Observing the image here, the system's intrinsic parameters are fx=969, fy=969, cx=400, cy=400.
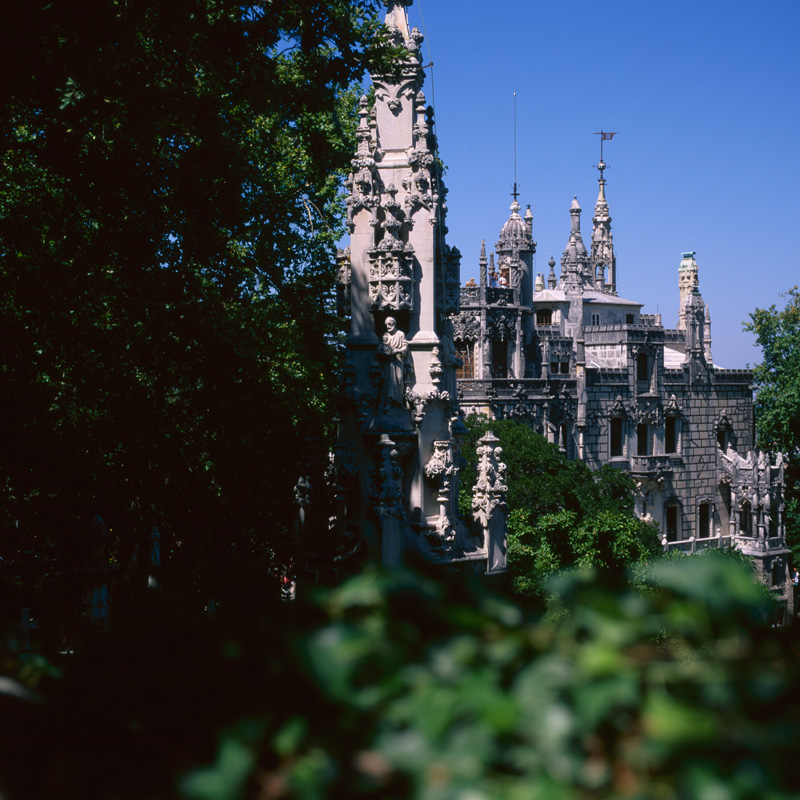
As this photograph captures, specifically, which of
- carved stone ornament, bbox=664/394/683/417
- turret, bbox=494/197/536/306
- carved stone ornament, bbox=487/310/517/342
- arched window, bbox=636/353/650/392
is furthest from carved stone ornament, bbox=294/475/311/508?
carved stone ornament, bbox=664/394/683/417

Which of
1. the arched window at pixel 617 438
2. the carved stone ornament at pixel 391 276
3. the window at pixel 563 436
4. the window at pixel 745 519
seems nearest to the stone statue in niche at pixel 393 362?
the carved stone ornament at pixel 391 276

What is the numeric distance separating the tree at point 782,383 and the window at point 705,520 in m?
4.12

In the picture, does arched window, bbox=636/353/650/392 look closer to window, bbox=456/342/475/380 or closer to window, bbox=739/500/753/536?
window, bbox=739/500/753/536

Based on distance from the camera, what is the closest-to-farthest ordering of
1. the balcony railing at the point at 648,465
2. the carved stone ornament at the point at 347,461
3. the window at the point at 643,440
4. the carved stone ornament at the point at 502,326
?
the carved stone ornament at the point at 347,461 < the carved stone ornament at the point at 502,326 < the balcony railing at the point at 648,465 < the window at the point at 643,440

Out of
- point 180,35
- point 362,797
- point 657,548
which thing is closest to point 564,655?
point 362,797

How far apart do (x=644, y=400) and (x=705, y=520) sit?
8.46 m

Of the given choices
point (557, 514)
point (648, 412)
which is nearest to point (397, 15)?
point (557, 514)

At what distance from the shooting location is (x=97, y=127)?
11.8 metres

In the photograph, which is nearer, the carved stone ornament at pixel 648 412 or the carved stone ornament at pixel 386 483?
the carved stone ornament at pixel 386 483

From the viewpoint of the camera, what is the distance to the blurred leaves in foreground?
2381 millimetres

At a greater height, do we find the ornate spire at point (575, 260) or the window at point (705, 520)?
the ornate spire at point (575, 260)

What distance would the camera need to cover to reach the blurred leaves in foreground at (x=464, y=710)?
2.38m

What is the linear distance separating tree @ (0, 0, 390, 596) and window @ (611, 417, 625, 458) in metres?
37.7

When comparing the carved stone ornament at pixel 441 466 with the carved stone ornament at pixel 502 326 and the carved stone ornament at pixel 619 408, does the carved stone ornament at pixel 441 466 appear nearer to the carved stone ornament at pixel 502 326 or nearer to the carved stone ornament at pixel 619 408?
the carved stone ornament at pixel 502 326
